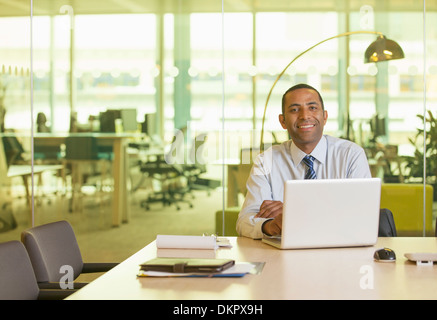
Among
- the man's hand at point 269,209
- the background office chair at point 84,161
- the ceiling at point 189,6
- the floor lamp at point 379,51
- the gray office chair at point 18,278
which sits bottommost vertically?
the gray office chair at point 18,278

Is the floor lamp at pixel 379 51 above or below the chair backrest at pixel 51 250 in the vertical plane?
above

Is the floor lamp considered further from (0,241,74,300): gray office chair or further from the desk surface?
(0,241,74,300): gray office chair

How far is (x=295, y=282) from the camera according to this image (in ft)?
7.33

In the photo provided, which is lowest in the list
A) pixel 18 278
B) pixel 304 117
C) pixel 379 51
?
pixel 18 278

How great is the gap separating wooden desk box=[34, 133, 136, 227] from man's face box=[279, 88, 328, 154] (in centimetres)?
237

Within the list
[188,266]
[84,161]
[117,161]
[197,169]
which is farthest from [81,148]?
[188,266]

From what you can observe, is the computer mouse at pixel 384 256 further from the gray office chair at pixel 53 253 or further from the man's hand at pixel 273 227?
the gray office chair at pixel 53 253

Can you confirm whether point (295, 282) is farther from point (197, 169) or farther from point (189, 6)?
point (189, 6)

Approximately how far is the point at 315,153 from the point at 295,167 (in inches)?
5.2

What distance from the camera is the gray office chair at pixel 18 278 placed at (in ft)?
8.38

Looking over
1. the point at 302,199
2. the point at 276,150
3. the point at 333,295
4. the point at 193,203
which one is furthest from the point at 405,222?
the point at 333,295

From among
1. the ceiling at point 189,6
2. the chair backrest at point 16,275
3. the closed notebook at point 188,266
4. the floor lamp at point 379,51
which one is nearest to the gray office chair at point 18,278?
the chair backrest at point 16,275

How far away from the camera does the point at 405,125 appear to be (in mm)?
5645
